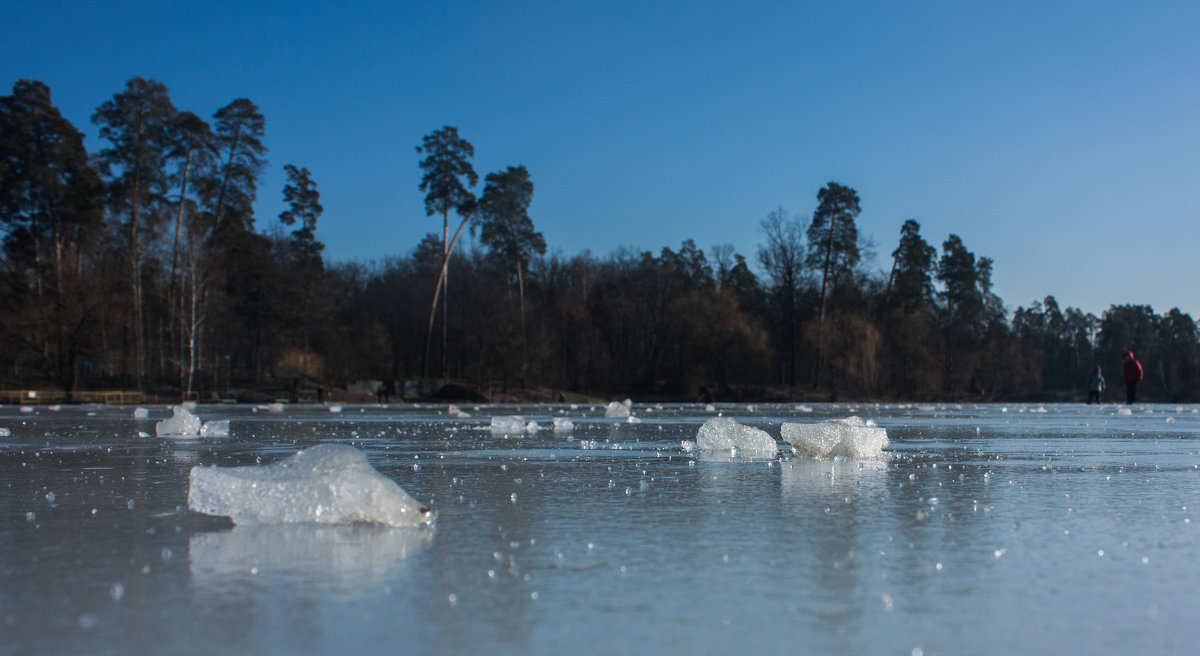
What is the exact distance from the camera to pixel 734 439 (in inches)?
438

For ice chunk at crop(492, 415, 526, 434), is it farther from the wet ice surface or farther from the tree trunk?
the tree trunk

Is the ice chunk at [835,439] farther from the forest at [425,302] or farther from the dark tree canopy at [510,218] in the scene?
the dark tree canopy at [510,218]

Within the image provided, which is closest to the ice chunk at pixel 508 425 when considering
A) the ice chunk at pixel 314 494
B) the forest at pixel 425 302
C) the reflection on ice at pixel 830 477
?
the reflection on ice at pixel 830 477

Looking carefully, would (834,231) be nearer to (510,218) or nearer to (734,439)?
(510,218)

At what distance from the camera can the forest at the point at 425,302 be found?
161ft

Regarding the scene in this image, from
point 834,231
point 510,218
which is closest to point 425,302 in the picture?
→ point 510,218

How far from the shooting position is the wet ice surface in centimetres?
303

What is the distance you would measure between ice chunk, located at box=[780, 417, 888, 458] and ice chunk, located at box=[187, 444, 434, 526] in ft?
17.3

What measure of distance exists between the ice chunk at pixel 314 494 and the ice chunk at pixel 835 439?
526 centimetres

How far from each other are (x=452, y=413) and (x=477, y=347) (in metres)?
34.1

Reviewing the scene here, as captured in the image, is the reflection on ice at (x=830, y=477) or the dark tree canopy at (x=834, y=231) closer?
the reflection on ice at (x=830, y=477)

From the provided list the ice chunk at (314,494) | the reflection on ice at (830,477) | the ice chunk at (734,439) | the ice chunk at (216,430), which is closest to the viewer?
the ice chunk at (314,494)

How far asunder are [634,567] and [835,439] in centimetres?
615

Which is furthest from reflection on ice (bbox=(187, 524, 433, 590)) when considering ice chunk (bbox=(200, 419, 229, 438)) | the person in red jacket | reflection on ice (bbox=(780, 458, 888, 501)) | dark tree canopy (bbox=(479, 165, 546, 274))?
dark tree canopy (bbox=(479, 165, 546, 274))
